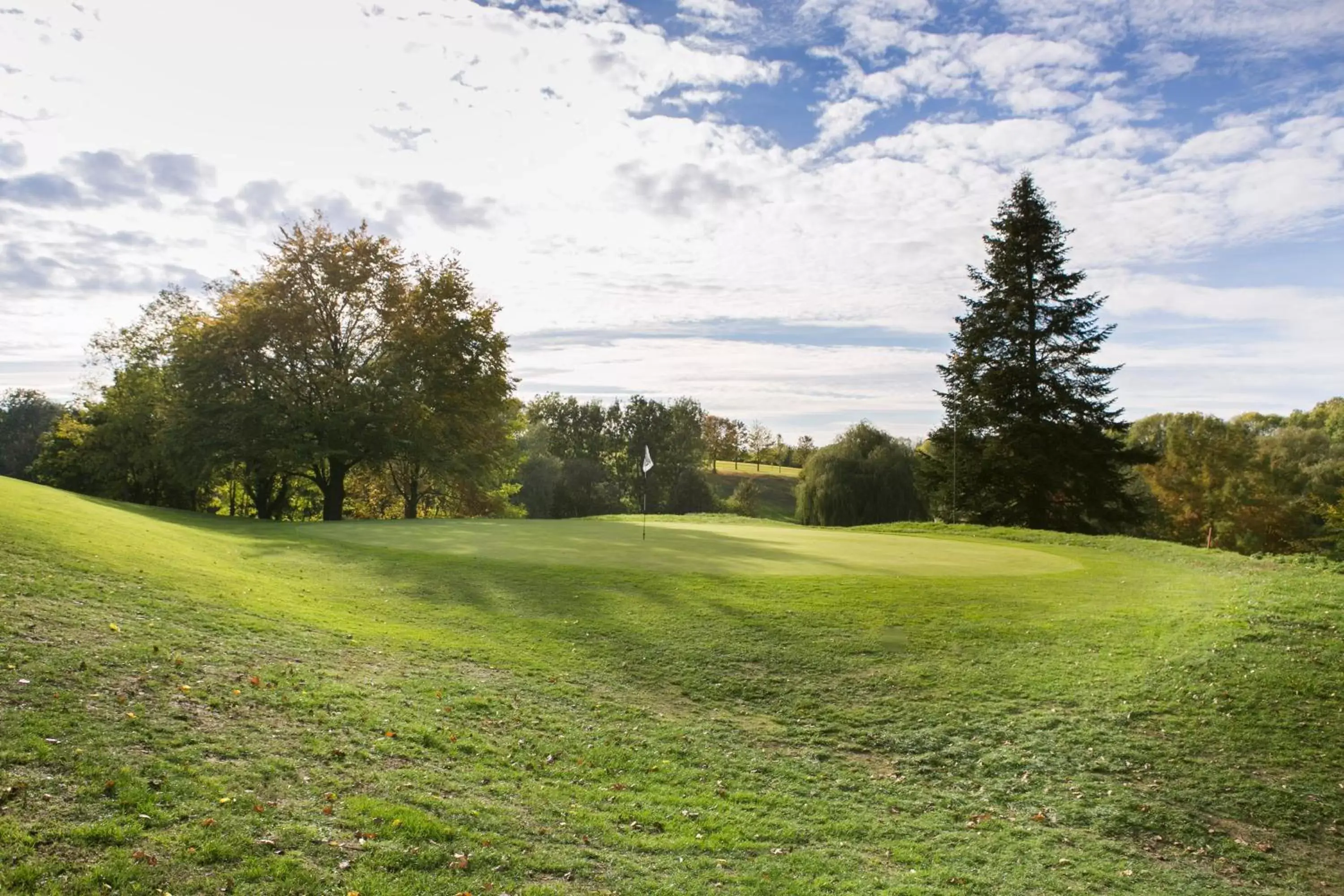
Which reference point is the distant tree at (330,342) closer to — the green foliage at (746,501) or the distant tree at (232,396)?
the distant tree at (232,396)

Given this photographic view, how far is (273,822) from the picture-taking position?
556 centimetres

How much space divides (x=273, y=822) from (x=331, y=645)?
17.3 ft

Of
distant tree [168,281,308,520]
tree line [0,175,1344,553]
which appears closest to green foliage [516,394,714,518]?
tree line [0,175,1344,553]

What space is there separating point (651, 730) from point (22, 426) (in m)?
82.6

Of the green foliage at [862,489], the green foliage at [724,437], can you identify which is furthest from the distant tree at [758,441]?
the green foliage at [862,489]

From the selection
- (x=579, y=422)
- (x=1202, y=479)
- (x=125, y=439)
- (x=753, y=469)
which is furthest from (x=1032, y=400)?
(x=753, y=469)

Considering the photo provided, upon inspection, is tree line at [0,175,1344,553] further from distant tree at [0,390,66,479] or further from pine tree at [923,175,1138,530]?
distant tree at [0,390,66,479]

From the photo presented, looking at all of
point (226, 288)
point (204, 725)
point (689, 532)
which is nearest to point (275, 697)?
point (204, 725)

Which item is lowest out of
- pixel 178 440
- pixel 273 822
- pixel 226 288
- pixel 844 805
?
pixel 844 805

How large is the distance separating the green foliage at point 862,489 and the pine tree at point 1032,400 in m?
13.4

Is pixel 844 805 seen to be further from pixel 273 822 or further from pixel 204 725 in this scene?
pixel 204 725

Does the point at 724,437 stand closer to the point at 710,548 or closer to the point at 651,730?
the point at 710,548

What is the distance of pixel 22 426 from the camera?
68.8m

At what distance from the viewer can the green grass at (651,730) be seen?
5.67 m
